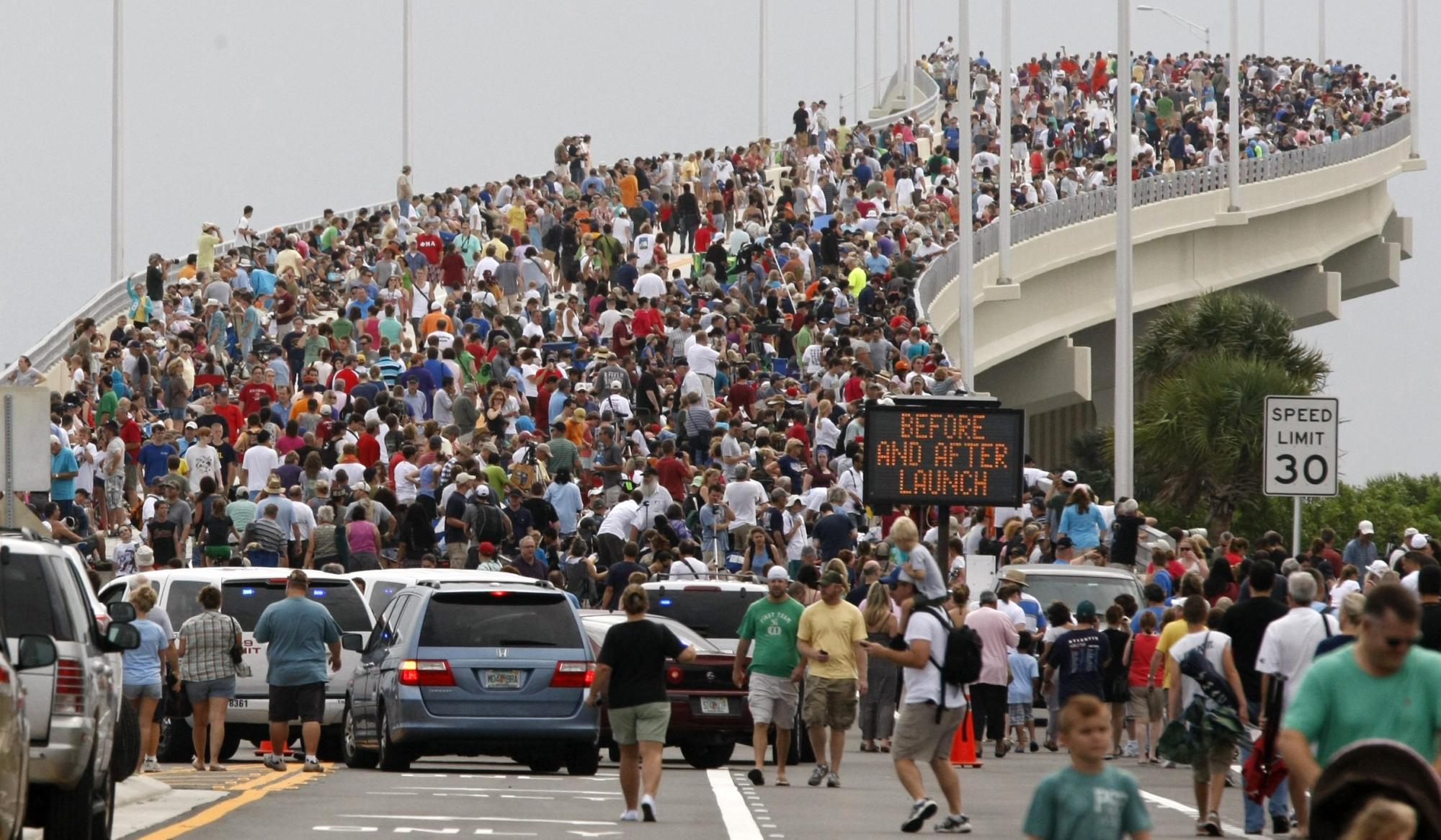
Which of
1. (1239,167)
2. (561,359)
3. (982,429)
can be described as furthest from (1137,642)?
(1239,167)

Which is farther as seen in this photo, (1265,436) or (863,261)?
(863,261)

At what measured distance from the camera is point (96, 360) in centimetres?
3800

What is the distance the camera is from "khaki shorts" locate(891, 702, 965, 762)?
1582 cm

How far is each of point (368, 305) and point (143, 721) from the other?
20694mm

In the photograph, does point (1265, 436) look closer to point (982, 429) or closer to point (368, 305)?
point (982, 429)

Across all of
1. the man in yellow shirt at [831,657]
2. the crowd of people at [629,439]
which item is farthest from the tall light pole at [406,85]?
the man in yellow shirt at [831,657]

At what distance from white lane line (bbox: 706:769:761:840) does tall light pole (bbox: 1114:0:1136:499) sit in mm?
19571

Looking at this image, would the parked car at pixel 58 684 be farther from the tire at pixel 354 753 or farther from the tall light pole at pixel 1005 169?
the tall light pole at pixel 1005 169

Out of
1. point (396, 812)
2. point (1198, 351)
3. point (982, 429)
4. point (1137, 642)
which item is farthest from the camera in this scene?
point (1198, 351)

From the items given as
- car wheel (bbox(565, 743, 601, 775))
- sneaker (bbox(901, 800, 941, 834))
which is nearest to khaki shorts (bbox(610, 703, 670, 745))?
sneaker (bbox(901, 800, 941, 834))

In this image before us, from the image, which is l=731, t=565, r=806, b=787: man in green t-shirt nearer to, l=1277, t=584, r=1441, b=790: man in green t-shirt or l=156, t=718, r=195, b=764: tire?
l=156, t=718, r=195, b=764: tire

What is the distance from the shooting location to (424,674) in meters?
19.4

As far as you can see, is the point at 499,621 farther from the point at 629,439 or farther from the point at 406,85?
the point at 406,85

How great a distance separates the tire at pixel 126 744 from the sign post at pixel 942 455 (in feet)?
32.3
